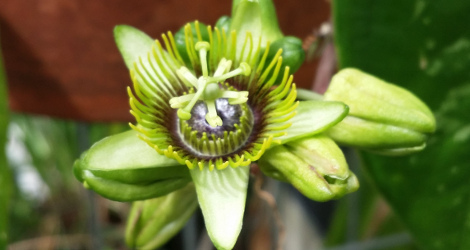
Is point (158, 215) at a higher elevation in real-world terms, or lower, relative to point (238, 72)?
lower

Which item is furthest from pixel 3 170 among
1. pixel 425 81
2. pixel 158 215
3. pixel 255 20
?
pixel 425 81

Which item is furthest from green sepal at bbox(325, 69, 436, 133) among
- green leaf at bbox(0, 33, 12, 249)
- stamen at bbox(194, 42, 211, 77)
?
green leaf at bbox(0, 33, 12, 249)

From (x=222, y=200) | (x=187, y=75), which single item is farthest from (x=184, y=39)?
(x=222, y=200)

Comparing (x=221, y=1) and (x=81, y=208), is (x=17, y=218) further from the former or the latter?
(x=221, y=1)

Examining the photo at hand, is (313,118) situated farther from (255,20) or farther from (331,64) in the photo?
(331,64)

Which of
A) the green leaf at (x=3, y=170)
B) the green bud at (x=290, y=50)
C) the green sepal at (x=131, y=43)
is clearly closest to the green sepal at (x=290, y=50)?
the green bud at (x=290, y=50)

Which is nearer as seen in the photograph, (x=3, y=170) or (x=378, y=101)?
(x=378, y=101)

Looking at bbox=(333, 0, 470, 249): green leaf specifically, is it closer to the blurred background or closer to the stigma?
the blurred background
